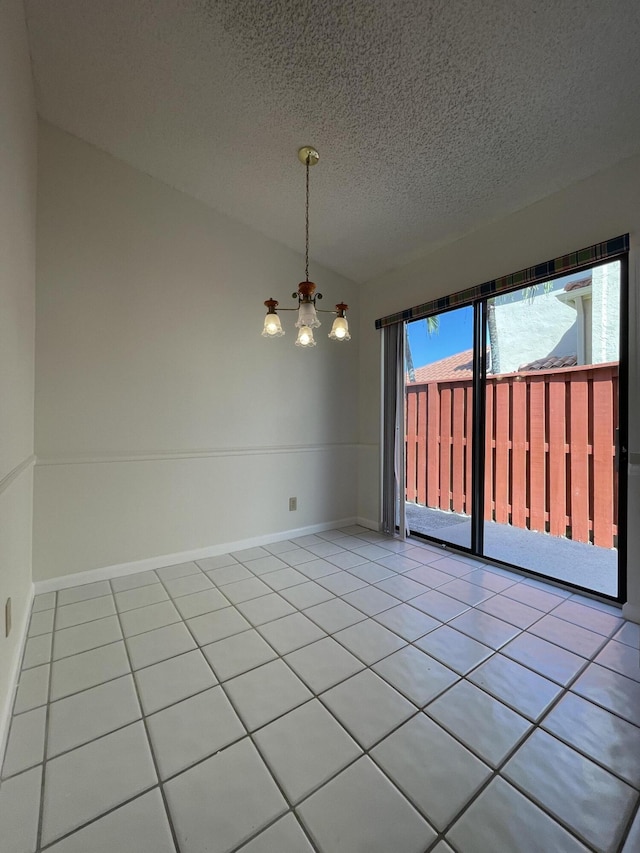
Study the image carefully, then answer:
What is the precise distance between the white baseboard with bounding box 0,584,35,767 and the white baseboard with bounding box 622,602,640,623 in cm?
302

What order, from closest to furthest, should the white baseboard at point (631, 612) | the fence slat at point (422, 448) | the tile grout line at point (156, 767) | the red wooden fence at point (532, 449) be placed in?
the tile grout line at point (156, 767), the white baseboard at point (631, 612), the red wooden fence at point (532, 449), the fence slat at point (422, 448)

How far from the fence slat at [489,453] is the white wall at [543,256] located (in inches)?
36.4

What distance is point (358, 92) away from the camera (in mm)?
1934

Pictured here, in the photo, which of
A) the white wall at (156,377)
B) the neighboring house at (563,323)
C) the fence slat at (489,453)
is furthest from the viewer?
the fence slat at (489,453)

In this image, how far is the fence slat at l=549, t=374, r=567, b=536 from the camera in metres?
2.77

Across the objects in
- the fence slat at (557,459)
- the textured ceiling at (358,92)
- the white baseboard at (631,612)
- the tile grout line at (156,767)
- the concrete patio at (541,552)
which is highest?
the textured ceiling at (358,92)

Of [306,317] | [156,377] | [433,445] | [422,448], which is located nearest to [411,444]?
[422,448]

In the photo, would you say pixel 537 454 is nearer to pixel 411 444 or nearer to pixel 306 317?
pixel 411 444

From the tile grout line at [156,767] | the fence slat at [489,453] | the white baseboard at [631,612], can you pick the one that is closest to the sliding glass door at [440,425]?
the fence slat at [489,453]

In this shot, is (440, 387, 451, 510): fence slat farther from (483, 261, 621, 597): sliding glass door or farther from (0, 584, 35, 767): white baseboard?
(0, 584, 35, 767): white baseboard

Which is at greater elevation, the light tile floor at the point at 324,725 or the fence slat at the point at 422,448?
the fence slat at the point at 422,448

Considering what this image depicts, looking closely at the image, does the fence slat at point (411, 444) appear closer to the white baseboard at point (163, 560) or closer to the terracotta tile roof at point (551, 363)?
the white baseboard at point (163, 560)

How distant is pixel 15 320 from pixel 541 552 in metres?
3.76

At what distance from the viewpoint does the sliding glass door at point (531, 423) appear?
8.01 feet
